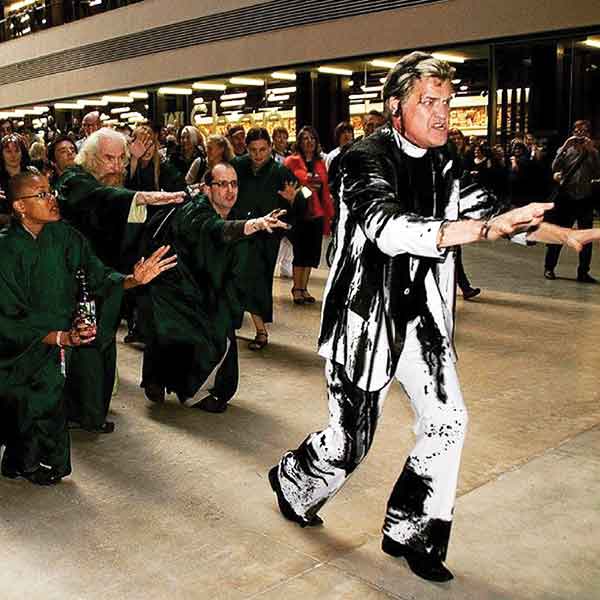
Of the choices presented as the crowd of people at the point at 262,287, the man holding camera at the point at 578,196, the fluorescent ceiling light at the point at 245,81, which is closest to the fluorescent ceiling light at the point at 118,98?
the fluorescent ceiling light at the point at 245,81

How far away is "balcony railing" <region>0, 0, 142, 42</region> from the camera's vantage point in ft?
87.2

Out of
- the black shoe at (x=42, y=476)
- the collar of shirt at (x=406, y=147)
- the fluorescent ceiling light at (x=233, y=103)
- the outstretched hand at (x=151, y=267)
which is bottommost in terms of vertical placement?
the black shoe at (x=42, y=476)

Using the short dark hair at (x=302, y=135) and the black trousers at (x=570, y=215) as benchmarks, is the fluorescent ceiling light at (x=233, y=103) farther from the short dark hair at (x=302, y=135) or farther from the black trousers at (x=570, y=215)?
the short dark hair at (x=302, y=135)

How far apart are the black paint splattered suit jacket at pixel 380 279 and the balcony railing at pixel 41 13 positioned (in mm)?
23280

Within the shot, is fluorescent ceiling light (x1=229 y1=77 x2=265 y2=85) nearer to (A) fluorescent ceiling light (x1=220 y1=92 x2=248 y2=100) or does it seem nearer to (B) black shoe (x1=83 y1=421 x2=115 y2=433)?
(A) fluorescent ceiling light (x1=220 y1=92 x2=248 y2=100)

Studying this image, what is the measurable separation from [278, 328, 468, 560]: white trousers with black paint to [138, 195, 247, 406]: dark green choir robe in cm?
204

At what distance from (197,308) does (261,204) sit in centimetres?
220

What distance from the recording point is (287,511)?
3627 millimetres

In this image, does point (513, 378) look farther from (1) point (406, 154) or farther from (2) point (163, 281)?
(1) point (406, 154)

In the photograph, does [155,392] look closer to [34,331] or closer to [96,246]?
[96,246]

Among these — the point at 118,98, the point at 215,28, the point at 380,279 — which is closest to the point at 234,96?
the point at 215,28

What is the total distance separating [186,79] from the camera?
73.9ft

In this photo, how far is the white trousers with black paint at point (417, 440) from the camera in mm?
3029

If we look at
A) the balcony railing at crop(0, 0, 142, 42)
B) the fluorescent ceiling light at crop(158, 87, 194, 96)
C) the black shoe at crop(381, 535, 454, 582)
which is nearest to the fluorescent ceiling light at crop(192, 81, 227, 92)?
the fluorescent ceiling light at crop(158, 87, 194, 96)
